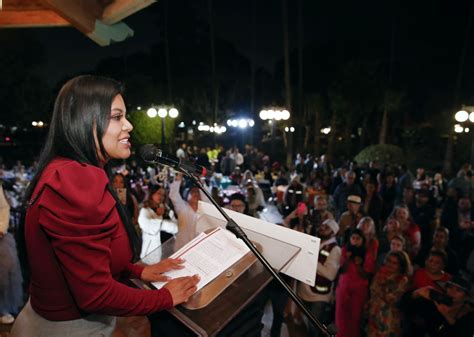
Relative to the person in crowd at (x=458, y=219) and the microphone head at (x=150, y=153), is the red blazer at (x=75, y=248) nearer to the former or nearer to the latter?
the microphone head at (x=150, y=153)

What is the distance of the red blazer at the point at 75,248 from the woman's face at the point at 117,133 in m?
0.20

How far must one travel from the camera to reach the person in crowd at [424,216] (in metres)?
6.41

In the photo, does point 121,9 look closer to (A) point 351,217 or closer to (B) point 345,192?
(A) point 351,217

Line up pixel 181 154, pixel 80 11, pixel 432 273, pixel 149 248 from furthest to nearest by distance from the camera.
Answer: pixel 181 154 → pixel 149 248 → pixel 432 273 → pixel 80 11

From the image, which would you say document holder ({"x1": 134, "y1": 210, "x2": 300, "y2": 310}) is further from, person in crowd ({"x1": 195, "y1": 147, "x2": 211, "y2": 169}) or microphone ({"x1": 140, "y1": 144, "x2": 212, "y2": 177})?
person in crowd ({"x1": 195, "y1": 147, "x2": 211, "y2": 169})

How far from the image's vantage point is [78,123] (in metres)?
1.35

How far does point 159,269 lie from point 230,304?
41 centimetres

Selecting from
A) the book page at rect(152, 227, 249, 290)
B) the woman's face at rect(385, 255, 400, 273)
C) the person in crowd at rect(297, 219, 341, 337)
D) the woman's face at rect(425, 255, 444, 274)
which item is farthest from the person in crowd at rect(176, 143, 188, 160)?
the woman's face at rect(425, 255, 444, 274)

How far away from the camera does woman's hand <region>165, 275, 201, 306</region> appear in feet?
4.17

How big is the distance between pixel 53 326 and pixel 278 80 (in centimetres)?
3672

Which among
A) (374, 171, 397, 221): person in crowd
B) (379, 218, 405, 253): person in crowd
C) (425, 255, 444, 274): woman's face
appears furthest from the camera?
(374, 171, 397, 221): person in crowd

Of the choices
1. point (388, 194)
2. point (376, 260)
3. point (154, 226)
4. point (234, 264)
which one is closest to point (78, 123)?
point (234, 264)

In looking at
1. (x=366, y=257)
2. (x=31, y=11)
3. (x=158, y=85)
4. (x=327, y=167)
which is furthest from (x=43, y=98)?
(x=366, y=257)

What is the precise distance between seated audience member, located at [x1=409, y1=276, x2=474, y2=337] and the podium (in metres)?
2.67
